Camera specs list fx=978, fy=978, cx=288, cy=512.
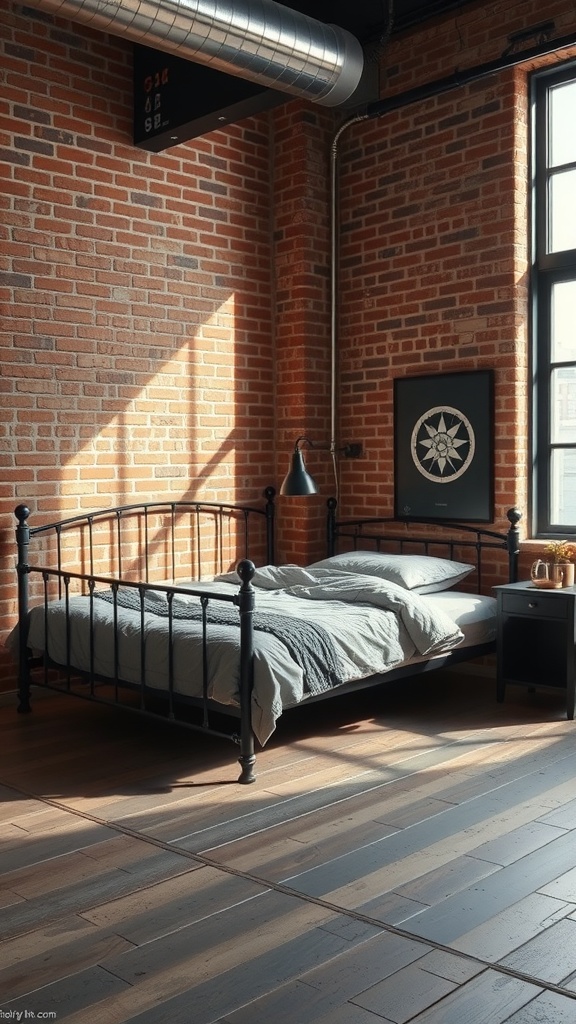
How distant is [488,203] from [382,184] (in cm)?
75

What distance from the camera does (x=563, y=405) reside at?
477 cm

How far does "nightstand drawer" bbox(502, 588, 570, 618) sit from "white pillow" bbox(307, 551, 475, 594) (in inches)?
15.4

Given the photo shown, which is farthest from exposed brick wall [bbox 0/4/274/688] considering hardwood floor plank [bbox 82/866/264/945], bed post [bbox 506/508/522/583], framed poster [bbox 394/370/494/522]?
hardwood floor plank [bbox 82/866/264/945]

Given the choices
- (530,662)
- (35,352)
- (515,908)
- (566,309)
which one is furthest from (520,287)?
(515,908)

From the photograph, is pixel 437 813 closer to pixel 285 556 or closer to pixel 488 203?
pixel 285 556

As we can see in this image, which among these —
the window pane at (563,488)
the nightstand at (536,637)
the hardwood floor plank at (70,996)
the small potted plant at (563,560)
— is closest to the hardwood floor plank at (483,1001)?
the hardwood floor plank at (70,996)

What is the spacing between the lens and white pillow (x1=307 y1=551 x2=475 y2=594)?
4523mm

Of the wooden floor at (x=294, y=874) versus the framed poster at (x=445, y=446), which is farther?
the framed poster at (x=445, y=446)

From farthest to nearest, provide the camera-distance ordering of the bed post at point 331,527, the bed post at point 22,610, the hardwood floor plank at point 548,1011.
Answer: the bed post at point 331,527, the bed post at point 22,610, the hardwood floor plank at point 548,1011

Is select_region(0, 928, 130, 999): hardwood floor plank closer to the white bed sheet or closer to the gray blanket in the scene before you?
the white bed sheet

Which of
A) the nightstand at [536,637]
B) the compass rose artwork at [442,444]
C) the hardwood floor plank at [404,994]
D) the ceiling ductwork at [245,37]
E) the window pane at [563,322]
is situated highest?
the ceiling ductwork at [245,37]

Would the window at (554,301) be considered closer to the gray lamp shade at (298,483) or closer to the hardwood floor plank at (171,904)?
the gray lamp shade at (298,483)

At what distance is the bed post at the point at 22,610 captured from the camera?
4.29 meters

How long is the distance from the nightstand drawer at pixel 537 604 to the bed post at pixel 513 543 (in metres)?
0.38
